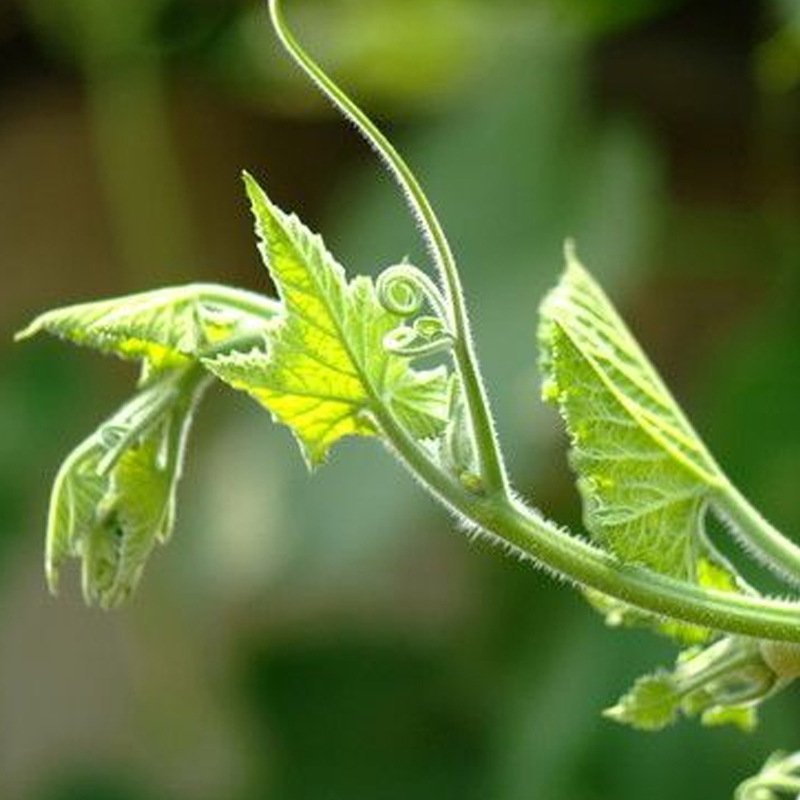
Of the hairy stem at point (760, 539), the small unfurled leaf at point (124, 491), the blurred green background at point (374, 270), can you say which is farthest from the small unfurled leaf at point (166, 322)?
the blurred green background at point (374, 270)

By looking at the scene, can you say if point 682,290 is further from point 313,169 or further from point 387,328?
point 387,328

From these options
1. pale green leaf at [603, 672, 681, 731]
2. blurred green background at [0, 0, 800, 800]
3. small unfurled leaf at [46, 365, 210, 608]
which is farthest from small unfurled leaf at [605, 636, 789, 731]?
blurred green background at [0, 0, 800, 800]

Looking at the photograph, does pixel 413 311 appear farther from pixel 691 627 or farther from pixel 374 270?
pixel 374 270

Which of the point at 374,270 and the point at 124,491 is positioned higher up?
the point at 374,270

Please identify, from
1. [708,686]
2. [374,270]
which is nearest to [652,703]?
[708,686]

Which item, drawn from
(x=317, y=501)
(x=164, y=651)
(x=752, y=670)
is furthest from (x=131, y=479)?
(x=164, y=651)

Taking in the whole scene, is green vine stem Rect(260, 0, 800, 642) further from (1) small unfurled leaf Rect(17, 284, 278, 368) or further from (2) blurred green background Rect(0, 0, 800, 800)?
(2) blurred green background Rect(0, 0, 800, 800)
